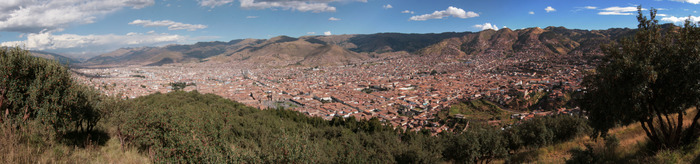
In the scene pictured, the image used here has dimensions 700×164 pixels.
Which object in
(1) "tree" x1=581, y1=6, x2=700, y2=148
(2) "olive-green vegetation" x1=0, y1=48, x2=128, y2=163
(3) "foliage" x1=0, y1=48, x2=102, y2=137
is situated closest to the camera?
(1) "tree" x1=581, y1=6, x2=700, y2=148

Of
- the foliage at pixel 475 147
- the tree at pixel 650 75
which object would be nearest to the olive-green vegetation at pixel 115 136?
the foliage at pixel 475 147

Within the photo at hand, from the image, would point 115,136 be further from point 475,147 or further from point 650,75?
point 650,75

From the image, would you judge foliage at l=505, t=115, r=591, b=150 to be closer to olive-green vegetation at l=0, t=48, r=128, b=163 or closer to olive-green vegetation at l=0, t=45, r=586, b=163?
olive-green vegetation at l=0, t=45, r=586, b=163

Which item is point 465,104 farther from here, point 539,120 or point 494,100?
point 539,120

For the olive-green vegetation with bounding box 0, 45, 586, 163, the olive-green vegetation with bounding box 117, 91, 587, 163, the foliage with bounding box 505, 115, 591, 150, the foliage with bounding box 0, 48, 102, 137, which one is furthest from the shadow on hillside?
the foliage with bounding box 505, 115, 591, 150

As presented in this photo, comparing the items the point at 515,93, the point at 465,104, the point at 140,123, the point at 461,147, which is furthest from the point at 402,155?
the point at 515,93

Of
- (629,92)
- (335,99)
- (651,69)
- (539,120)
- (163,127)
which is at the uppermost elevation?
(651,69)
